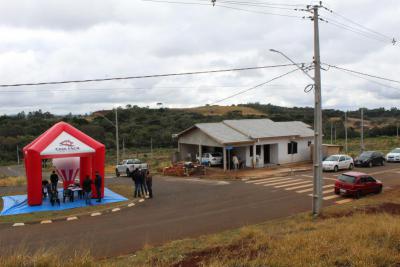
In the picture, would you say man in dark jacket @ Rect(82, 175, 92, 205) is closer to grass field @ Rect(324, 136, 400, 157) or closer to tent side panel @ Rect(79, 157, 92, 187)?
tent side panel @ Rect(79, 157, 92, 187)

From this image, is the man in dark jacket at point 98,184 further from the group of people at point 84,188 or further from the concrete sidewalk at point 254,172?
the concrete sidewalk at point 254,172

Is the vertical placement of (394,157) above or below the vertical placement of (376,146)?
below

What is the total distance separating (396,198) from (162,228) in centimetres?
1390

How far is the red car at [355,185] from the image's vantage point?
23312mm

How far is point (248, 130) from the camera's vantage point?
131 ft

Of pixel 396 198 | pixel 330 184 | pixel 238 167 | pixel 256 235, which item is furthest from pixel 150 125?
pixel 256 235

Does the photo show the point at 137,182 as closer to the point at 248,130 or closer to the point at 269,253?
the point at 269,253

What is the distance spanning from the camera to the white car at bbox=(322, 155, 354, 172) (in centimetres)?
3503

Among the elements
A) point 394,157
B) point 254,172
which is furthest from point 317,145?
point 394,157

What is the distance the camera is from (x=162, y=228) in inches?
635

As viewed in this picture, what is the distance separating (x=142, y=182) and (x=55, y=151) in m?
5.23

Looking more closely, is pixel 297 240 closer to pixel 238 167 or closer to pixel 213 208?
pixel 213 208

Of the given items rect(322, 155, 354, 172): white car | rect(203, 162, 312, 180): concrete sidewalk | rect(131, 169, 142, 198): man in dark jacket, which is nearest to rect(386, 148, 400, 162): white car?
rect(322, 155, 354, 172): white car

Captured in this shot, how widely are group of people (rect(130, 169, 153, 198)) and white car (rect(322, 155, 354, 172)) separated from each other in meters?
17.7
